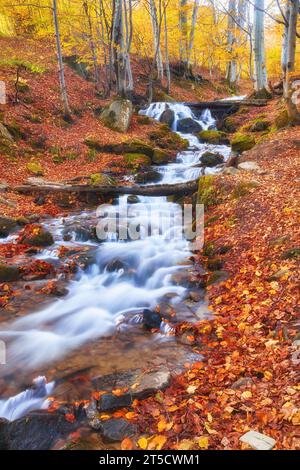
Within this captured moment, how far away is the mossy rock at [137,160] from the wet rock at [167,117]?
5398 mm

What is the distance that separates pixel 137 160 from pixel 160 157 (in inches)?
42.4

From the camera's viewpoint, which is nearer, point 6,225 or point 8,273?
point 8,273

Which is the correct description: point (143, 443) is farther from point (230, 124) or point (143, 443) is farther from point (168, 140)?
point (230, 124)

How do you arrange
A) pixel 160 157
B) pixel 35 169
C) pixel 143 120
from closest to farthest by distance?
pixel 35 169 < pixel 160 157 < pixel 143 120

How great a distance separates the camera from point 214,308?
5.61m

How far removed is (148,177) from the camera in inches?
495

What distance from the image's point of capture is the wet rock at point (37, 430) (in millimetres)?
3441

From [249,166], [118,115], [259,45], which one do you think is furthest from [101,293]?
[259,45]

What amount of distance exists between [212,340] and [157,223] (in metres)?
5.40

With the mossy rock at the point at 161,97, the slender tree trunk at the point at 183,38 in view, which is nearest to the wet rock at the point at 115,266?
the mossy rock at the point at 161,97

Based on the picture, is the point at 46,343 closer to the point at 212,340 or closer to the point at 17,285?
the point at 17,285

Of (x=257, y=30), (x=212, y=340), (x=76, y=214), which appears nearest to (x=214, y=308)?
(x=212, y=340)

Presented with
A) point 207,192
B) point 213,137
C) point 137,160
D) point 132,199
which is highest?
point 213,137

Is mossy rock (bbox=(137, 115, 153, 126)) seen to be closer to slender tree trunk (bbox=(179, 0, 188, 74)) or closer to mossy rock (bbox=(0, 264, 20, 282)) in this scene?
slender tree trunk (bbox=(179, 0, 188, 74))
